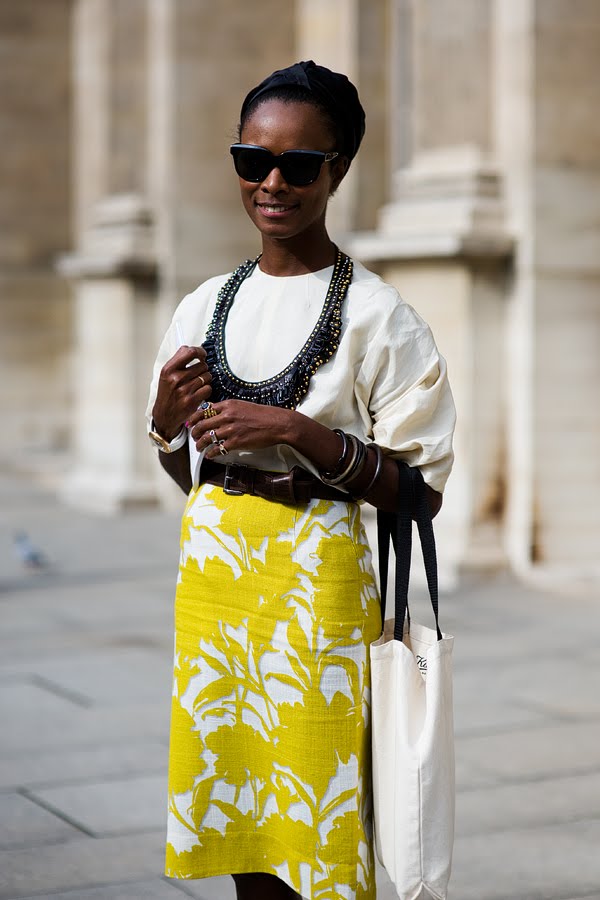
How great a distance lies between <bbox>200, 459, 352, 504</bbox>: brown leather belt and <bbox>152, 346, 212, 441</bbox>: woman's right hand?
0.15 m

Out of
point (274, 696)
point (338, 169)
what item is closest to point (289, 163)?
point (338, 169)

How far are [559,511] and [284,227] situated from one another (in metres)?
6.42

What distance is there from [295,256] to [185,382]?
0.34 metres

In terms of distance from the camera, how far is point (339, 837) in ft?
9.77

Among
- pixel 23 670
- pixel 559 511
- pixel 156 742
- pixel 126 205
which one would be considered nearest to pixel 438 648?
pixel 156 742

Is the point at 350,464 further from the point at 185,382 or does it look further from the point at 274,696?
the point at 274,696

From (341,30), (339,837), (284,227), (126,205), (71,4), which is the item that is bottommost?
(339,837)

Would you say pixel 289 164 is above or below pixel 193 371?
above

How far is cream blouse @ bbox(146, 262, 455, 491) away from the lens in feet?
9.94

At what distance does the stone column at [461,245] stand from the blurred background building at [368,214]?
1 centimetres

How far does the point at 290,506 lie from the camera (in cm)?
305

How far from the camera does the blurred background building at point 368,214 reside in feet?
30.2

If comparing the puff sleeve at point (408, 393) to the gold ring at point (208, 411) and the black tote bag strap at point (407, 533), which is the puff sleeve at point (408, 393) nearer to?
the black tote bag strap at point (407, 533)

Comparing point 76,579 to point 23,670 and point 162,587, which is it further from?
point 23,670
